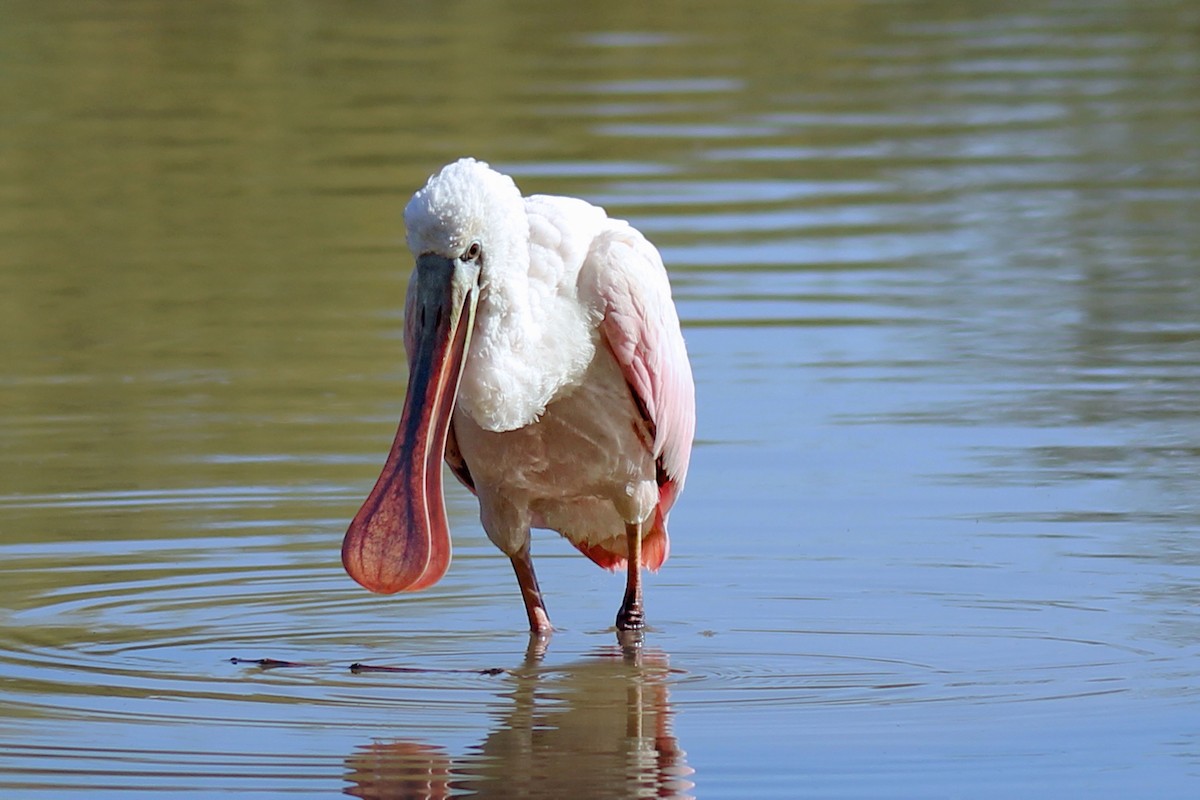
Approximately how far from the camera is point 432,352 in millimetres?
7160

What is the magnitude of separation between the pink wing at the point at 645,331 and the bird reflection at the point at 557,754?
89cm

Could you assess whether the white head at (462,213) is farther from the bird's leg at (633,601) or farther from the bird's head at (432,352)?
the bird's leg at (633,601)

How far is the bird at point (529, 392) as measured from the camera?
7.13 meters

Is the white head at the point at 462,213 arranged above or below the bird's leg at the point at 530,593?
above

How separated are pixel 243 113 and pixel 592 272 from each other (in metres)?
16.4

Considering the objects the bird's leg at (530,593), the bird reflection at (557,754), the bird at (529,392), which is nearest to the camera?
the bird reflection at (557,754)

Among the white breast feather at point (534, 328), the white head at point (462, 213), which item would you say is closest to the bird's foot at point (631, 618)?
the white breast feather at point (534, 328)

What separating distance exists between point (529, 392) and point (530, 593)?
96 cm

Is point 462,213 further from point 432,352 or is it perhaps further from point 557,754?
point 557,754

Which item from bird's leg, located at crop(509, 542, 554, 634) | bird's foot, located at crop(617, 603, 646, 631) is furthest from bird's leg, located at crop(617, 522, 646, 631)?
bird's leg, located at crop(509, 542, 554, 634)

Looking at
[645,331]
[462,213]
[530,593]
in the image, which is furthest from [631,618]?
[462,213]

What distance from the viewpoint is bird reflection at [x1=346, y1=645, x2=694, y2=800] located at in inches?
251

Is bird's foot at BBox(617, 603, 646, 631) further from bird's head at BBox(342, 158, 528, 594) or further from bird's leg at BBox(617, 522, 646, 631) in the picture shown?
bird's head at BBox(342, 158, 528, 594)

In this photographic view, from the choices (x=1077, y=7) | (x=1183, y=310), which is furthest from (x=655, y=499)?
(x=1077, y=7)
